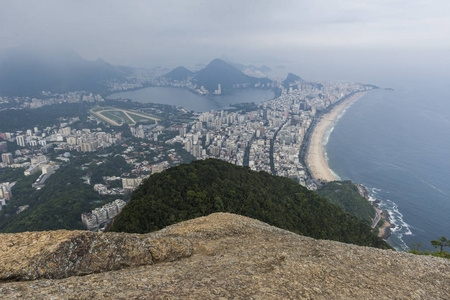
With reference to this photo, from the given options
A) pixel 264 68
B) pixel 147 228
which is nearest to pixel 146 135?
pixel 147 228

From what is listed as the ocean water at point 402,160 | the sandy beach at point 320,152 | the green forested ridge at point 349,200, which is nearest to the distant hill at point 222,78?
the sandy beach at point 320,152

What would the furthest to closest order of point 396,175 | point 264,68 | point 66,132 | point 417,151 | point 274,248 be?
point 264,68
point 66,132
point 417,151
point 396,175
point 274,248

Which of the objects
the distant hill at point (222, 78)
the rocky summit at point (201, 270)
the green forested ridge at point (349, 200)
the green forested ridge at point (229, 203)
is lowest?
the green forested ridge at point (349, 200)

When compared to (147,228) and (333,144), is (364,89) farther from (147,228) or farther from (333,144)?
(147,228)

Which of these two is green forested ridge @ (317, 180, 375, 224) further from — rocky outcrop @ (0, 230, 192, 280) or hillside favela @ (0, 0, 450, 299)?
rocky outcrop @ (0, 230, 192, 280)

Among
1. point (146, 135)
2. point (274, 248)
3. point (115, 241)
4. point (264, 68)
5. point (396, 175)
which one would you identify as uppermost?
point (264, 68)

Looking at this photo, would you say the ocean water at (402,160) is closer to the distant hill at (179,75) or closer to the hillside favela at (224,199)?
the hillside favela at (224,199)

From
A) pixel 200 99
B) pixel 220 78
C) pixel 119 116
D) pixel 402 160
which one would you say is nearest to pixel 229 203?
pixel 402 160

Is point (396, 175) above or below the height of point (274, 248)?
below
